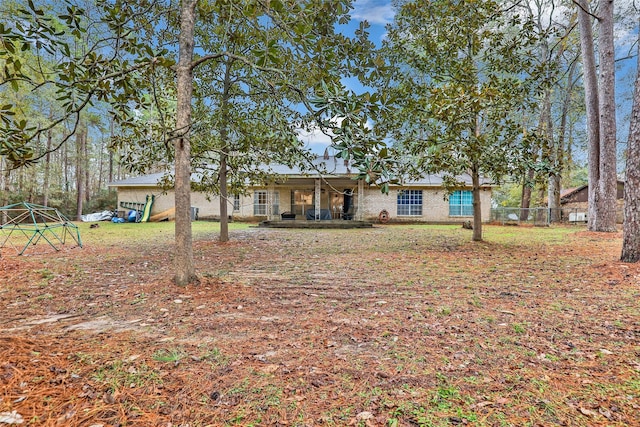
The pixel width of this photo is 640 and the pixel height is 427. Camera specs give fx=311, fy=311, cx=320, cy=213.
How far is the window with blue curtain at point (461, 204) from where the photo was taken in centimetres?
1955

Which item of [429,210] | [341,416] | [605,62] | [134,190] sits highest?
[605,62]

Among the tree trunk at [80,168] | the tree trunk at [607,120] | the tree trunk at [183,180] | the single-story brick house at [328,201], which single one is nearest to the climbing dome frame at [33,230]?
the tree trunk at [183,180]

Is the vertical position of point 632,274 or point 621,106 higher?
point 621,106

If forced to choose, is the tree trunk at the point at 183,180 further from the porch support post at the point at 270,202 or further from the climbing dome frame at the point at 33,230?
the porch support post at the point at 270,202

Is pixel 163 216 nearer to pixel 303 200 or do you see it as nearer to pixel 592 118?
pixel 303 200

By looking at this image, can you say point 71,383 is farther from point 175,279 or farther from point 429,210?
point 429,210

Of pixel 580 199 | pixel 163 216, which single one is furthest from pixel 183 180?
pixel 580 199

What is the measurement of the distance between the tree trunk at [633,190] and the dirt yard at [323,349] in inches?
14.6

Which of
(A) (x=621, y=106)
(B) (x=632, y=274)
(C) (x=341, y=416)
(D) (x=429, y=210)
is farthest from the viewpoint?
(D) (x=429, y=210)

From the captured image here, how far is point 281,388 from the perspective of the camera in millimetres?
1979

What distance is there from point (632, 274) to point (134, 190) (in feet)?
77.1

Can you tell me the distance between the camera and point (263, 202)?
67.4ft

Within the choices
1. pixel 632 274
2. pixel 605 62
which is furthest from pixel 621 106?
pixel 632 274

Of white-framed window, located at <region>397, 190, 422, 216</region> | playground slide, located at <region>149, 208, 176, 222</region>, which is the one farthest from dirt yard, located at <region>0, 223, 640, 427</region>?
playground slide, located at <region>149, 208, 176, 222</region>
